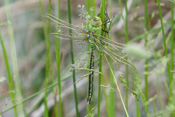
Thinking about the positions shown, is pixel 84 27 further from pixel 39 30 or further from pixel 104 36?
pixel 39 30

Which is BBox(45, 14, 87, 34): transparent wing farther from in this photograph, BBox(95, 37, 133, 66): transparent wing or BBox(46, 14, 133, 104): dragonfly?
BBox(95, 37, 133, 66): transparent wing

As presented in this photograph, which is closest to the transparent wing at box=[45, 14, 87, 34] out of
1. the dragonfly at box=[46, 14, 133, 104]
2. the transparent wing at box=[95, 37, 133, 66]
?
the dragonfly at box=[46, 14, 133, 104]

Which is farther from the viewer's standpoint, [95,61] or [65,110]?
[65,110]

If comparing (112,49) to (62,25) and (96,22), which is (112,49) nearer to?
(96,22)

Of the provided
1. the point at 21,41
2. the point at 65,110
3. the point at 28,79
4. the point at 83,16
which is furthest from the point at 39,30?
the point at 83,16

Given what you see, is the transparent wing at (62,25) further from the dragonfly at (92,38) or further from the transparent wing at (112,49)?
the transparent wing at (112,49)

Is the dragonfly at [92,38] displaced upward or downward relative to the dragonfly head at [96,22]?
downward

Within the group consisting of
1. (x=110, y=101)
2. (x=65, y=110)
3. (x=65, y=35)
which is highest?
(x=65, y=35)

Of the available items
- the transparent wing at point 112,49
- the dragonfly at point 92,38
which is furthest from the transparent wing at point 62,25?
the transparent wing at point 112,49

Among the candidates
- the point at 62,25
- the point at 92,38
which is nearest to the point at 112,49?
the point at 92,38
